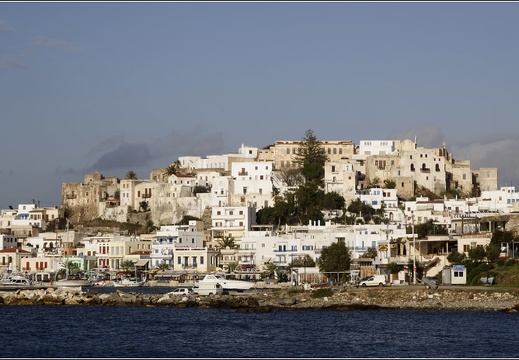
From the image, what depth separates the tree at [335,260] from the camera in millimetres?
72688

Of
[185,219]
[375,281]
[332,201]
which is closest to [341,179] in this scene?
[332,201]

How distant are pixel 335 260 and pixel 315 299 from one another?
15.5 meters

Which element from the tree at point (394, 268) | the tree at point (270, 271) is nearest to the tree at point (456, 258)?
the tree at point (394, 268)

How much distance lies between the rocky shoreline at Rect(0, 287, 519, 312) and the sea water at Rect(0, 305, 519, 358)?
1130 millimetres

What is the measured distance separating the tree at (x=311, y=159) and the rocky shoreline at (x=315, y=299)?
36.1 meters

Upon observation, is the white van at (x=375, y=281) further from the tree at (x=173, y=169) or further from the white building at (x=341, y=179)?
the tree at (x=173, y=169)

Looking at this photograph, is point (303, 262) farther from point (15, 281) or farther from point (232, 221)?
point (15, 281)

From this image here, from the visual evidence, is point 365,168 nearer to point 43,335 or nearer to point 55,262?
point 55,262

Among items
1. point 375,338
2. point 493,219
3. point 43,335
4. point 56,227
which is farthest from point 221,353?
point 56,227

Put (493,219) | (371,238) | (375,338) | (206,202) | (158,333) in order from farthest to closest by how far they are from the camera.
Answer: (206,202)
(371,238)
(493,219)
(158,333)
(375,338)

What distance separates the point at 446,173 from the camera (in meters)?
104

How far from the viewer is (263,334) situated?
45.7 m

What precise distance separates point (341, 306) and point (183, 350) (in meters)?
15.2

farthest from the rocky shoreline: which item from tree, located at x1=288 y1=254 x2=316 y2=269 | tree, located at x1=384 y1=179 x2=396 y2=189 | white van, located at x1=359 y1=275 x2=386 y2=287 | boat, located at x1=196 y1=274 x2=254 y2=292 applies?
tree, located at x1=384 y1=179 x2=396 y2=189
